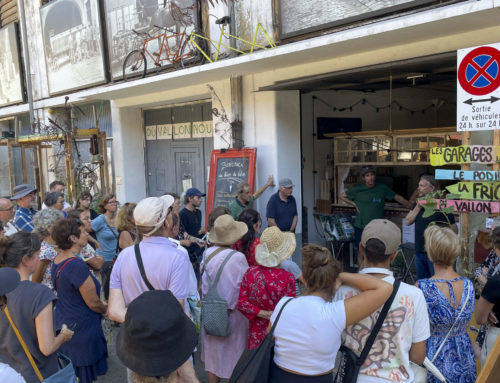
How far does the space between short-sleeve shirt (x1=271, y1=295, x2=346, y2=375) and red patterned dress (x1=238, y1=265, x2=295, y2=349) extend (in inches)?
29.7

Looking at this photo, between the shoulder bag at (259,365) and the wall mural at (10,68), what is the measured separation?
43.0ft

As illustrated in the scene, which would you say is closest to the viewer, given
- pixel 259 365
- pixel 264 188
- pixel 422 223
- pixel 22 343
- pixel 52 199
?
pixel 259 365

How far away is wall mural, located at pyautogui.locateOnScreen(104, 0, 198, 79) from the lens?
815cm

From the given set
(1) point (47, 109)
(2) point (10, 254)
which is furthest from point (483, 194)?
(1) point (47, 109)

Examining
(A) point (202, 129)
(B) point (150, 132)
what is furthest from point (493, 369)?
(B) point (150, 132)

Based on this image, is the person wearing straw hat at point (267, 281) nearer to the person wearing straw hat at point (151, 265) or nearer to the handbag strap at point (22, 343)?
the person wearing straw hat at point (151, 265)

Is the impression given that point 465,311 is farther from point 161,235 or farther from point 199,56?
point 199,56

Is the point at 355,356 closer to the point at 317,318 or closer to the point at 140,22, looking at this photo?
the point at 317,318

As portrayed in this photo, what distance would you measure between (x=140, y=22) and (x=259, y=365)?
8.42 meters

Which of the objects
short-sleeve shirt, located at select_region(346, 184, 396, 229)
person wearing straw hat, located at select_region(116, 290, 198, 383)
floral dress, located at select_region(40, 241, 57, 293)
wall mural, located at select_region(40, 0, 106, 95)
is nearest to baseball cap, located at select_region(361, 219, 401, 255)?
person wearing straw hat, located at select_region(116, 290, 198, 383)

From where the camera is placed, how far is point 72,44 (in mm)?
11195

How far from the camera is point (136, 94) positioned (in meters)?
9.66

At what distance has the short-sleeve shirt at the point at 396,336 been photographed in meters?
2.33

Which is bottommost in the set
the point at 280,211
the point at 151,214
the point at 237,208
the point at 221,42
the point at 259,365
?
the point at 259,365
